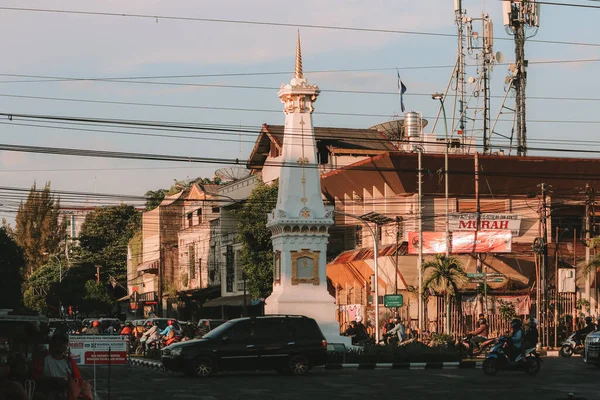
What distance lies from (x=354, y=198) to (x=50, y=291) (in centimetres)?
4622

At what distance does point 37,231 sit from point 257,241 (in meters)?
63.6

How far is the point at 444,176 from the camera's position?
199 feet

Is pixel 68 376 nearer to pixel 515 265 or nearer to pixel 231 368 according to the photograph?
pixel 231 368

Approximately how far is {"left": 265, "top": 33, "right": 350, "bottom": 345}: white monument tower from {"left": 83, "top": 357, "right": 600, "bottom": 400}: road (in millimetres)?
9310

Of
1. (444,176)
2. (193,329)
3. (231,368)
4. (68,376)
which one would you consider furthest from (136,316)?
(68,376)

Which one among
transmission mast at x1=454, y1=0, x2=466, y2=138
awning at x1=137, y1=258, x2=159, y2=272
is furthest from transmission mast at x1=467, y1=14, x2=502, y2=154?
awning at x1=137, y1=258, x2=159, y2=272

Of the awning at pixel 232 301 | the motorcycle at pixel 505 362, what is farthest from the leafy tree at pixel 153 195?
the motorcycle at pixel 505 362

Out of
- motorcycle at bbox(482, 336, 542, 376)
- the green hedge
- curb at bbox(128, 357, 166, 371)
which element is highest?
motorcycle at bbox(482, 336, 542, 376)

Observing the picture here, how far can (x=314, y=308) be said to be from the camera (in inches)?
1635

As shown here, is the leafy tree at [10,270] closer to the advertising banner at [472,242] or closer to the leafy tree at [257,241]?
the leafy tree at [257,241]

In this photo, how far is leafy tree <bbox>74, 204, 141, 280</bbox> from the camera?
114m

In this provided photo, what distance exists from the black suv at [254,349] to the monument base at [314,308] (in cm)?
1050

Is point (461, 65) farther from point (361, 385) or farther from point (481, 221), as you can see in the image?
point (361, 385)

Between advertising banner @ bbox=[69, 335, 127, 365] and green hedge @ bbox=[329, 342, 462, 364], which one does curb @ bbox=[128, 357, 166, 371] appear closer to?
green hedge @ bbox=[329, 342, 462, 364]
